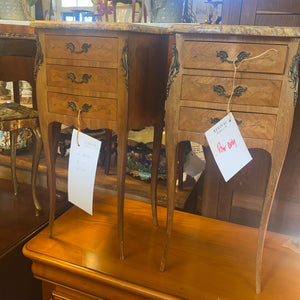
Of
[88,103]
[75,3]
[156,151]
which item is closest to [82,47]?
[88,103]

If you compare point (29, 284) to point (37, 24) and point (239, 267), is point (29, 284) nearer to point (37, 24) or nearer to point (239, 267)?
point (239, 267)

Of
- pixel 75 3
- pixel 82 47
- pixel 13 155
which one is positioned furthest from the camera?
pixel 75 3

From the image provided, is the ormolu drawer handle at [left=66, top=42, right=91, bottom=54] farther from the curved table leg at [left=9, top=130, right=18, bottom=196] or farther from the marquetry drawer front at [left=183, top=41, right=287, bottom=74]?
the curved table leg at [left=9, top=130, right=18, bottom=196]

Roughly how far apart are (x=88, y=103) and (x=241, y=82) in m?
0.46

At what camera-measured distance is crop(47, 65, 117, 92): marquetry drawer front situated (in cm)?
94

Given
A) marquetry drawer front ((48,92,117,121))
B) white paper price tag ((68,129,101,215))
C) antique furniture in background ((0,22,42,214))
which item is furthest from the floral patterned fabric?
marquetry drawer front ((48,92,117,121))

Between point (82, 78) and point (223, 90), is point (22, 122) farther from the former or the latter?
point (223, 90)

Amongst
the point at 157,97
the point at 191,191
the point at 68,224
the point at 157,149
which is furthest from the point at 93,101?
the point at 191,191

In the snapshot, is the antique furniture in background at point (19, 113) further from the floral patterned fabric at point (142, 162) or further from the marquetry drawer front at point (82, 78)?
the floral patterned fabric at point (142, 162)

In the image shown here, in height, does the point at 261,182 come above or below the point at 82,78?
below

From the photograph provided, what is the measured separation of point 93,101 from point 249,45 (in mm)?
476

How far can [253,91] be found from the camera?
33.4 inches

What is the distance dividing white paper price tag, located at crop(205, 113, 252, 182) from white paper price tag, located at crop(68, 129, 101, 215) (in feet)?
1.19

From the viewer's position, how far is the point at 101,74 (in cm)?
95
